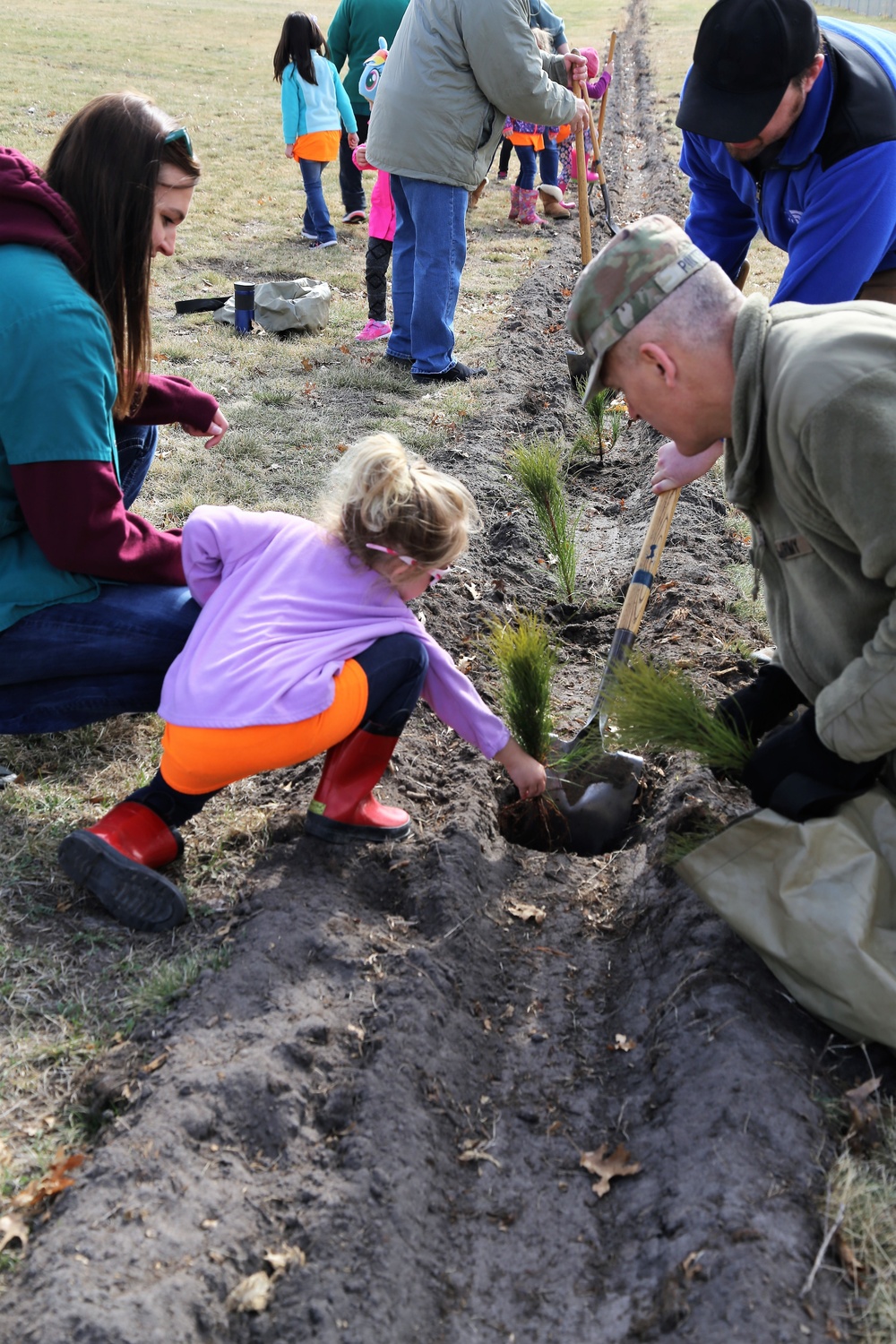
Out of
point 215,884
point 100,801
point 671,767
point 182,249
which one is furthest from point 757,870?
point 182,249

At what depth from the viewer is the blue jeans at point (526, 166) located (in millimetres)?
9773

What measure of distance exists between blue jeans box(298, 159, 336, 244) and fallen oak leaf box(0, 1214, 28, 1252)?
7922 millimetres

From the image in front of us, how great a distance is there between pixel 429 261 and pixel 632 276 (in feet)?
13.1

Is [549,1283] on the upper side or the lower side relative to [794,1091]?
lower

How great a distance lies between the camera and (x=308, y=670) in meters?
2.28

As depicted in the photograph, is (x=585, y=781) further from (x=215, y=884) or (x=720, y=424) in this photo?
(x=720, y=424)

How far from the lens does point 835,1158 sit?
5.76ft

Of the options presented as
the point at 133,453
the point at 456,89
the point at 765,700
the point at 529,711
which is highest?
the point at 456,89

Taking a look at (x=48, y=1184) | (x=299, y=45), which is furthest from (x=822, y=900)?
(x=299, y=45)

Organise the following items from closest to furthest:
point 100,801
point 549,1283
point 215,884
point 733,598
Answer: point 549,1283 < point 215,884 < point 100,801 < point 733,598

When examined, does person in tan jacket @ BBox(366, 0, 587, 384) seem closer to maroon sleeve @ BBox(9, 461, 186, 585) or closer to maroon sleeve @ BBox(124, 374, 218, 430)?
maroon sleeve @ BBox(124, 374, 218, 430)

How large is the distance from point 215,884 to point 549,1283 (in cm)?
118

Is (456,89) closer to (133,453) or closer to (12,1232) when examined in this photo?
(133,453)

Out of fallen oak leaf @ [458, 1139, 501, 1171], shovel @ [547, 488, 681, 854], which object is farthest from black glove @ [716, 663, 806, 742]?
fallen oak leaf @ [458, 1139, 501, 1171]
